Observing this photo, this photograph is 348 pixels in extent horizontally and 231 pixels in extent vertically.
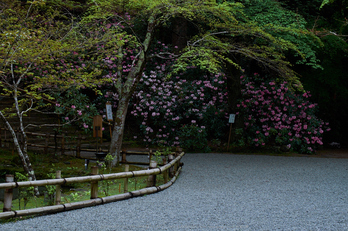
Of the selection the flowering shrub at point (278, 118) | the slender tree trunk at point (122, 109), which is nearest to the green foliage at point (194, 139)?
the flowering shrub at point (278, 118)

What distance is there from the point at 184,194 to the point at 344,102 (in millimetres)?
14249

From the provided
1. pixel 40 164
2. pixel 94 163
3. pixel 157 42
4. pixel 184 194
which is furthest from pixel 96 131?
pixel 157 42

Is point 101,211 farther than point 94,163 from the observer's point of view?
No

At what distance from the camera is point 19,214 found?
4.72 meters

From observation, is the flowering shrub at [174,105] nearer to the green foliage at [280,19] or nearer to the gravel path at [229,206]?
the green foliage at [280,19]

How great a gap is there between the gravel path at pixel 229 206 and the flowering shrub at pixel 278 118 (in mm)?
3865

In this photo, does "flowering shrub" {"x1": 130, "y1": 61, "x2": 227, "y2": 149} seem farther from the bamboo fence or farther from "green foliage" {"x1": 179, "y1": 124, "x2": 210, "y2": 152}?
the bamboo fence

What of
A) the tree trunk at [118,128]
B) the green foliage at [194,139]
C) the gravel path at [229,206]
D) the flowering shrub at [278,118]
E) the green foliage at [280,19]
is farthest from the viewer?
the flowering shrub at [278,118]

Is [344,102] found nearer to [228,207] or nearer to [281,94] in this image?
[281,94]

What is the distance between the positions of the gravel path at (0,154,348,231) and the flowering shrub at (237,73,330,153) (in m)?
3.86

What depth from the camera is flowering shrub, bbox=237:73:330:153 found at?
13.7 meters

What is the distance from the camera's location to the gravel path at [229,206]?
185 inches

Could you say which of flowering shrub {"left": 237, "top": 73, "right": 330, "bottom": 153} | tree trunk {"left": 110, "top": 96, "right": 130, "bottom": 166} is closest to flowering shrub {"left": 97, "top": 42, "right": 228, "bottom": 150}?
flowering shrub {"left": 237, "top": 73, "right": 330, "bottom": 153}

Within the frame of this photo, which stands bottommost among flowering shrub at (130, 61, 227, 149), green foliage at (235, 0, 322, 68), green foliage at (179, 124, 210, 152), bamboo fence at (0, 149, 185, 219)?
bamboo fence at (0, 149, 185, 219)
